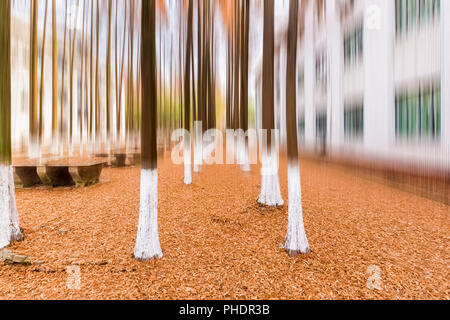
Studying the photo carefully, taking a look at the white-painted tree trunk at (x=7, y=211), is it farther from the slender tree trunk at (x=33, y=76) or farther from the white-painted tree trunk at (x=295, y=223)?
the slender tree trunk at (x=33, y=76)

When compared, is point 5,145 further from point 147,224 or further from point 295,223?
point 295,223

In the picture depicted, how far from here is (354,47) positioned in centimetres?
1325

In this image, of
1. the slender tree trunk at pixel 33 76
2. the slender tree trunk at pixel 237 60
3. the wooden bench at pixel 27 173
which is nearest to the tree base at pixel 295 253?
the slender tree trunk at pixel 237 60

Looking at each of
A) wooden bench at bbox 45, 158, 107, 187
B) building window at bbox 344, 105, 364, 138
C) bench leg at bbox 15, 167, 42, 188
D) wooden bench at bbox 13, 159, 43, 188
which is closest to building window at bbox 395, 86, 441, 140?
building window at bbox 344, 105, 364, 138

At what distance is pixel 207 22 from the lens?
37.5ft

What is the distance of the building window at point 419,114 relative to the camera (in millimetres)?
8500

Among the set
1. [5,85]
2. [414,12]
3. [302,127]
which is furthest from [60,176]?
[302,127]

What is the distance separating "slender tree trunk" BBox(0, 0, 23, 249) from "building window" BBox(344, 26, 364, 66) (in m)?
16.0

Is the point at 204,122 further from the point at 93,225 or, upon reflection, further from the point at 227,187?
the point at 93,225

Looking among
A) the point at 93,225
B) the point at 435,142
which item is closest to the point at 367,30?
the point at 435,142

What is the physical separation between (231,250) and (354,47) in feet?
51.2

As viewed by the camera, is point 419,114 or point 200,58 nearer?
point 419,114

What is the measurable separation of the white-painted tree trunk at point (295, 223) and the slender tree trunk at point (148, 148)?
8.29 feet

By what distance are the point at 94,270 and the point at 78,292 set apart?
0.45m
